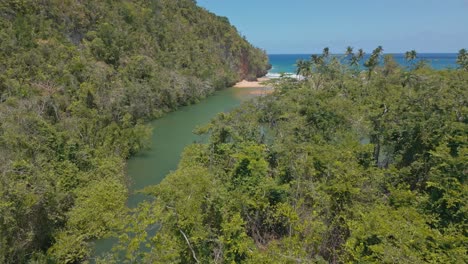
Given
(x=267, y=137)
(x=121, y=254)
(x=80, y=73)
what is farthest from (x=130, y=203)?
(x=80, y=73)

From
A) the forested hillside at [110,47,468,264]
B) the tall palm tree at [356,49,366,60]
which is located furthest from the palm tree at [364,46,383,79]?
the forested hillside at [110,47,468,264]

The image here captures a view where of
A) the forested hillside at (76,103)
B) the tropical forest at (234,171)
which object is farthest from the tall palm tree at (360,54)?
the forested hillside at (76,103)

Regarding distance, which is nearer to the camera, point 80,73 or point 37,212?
point 37,212

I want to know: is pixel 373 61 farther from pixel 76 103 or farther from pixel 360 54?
pixel 76 103

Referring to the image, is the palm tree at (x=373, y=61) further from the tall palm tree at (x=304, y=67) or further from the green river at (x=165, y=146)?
the green river at (x=165, y=146)

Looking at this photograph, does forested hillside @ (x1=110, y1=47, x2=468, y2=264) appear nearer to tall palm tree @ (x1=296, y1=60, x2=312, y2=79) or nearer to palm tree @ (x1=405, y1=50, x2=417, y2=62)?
tall palm tree @ (x1=296, y1=60, x2=312, y2=79)

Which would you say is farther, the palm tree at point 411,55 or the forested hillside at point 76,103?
the palm tree at point 411,55

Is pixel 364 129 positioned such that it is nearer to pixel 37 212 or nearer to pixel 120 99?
pixel 37 212

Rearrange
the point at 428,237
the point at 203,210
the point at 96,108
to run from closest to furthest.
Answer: the point at 428,237 → the point at 203,210 → the point at 96,108
